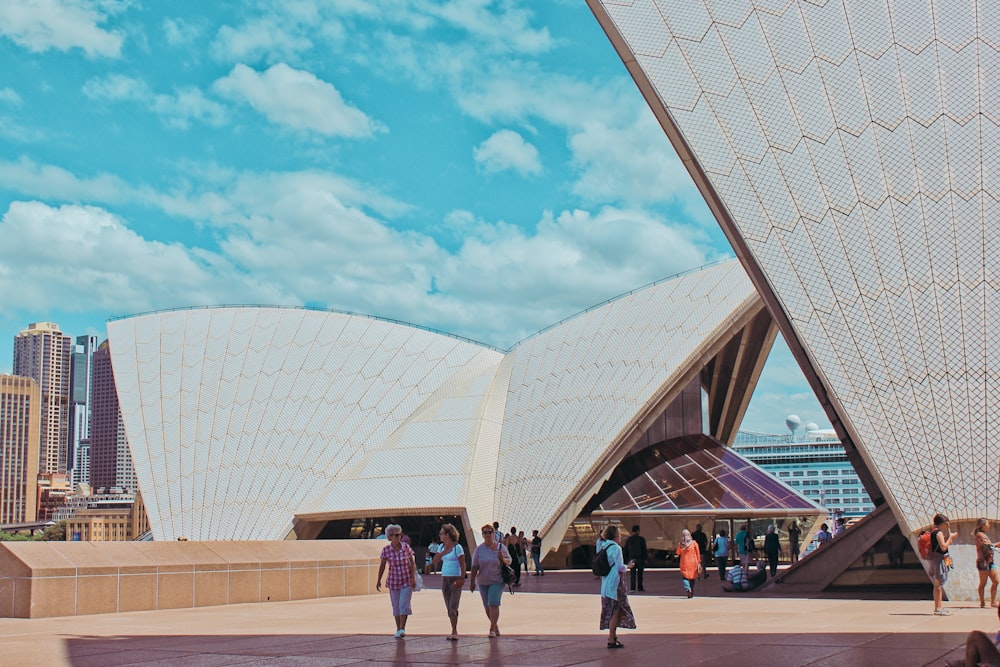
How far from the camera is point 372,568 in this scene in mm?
19281

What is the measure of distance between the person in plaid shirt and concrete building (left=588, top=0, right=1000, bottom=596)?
763 cm

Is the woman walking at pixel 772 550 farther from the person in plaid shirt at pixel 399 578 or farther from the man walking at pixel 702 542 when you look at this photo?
the person in plaid shirt at pixel 399 578

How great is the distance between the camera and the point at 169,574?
1518 centimetres

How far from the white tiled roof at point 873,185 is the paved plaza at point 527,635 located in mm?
2729

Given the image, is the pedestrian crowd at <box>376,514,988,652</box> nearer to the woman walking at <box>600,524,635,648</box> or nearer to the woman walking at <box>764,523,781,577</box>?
the woman walking at <box>600,524,635,648</box>

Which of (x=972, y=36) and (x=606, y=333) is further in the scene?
(x=606, y=333)

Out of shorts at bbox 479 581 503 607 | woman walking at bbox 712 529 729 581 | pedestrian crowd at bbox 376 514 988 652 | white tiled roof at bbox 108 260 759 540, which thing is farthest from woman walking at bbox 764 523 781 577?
shorts at bbox 479 581 503 607

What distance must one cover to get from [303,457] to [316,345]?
4445mm

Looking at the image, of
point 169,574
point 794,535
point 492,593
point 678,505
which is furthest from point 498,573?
point 794,535

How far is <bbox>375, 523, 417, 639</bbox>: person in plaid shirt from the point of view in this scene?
34.1 ft

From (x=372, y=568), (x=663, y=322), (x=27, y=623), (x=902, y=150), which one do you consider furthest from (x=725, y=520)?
(x=27, y=623)

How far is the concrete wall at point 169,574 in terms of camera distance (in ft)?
43.9

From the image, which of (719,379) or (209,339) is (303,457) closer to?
(209,339)

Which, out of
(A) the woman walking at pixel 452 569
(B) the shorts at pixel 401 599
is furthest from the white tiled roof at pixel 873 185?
(B) the shorts at pixel 401 599
